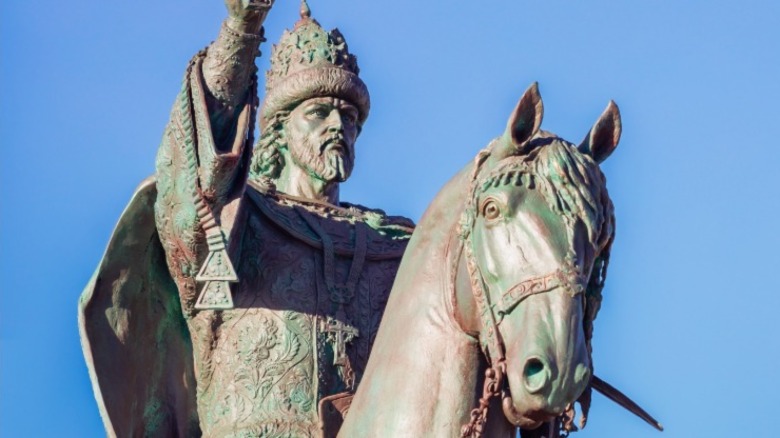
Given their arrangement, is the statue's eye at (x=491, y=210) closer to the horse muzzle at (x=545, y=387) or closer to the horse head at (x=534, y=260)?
the horse head at (x=534, y=260)

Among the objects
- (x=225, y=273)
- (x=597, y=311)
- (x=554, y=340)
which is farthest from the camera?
(x=225, y=273)

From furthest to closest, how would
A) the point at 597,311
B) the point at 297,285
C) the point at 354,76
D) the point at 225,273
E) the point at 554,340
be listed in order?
the point at 354,76 < the point at 297,285 < the point at 225,273 < the point at 597,311 < the point at 554,340

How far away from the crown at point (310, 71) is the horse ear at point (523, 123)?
9.61 feet

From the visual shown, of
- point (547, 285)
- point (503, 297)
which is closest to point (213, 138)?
point (503, 297)

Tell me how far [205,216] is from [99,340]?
3.76 feet

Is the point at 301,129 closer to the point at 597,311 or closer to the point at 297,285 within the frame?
the point at 297,285

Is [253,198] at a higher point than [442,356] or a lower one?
higher

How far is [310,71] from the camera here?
10.6m

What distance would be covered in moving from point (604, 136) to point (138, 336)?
3.19 m

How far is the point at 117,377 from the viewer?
9.97 meters

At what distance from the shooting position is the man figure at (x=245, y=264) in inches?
365

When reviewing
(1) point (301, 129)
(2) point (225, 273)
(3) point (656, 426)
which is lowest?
(3) point (656, 426)

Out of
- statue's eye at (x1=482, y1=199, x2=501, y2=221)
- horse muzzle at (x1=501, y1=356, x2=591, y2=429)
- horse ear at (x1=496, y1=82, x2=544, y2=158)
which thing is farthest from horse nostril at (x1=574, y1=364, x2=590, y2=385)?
horse ear at (x1=496, y1=82, x2=544, y2=158)

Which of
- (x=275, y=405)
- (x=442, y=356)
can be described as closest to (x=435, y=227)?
(x=442, y=356)
